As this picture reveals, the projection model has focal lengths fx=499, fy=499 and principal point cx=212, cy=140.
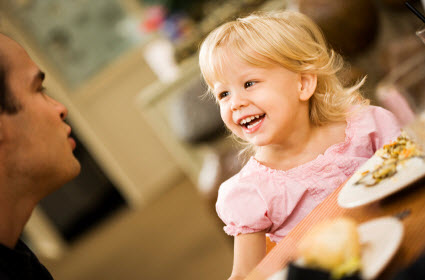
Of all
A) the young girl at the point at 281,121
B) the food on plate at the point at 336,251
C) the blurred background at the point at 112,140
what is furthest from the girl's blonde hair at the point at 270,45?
the blurred background at the point at 112,140

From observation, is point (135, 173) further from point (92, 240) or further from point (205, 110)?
point (205, 110)

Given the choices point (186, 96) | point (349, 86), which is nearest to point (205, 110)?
point (186, 96)

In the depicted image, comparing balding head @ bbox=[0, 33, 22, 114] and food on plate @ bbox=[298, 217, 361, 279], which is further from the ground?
balding head @ bbox=[0, 33, 22, 114]

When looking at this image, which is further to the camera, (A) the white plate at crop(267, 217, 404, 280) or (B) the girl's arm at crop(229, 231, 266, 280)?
(B) the girl's arm at crop(229, 231, 266, 280)

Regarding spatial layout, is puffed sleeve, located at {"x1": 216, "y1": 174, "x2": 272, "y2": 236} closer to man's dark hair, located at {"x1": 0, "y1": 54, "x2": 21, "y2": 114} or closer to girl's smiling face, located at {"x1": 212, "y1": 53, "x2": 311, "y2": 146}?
girl's smiling face, located at {"x1": 212, "y1": 53, "x2": 311, "y2": 146}

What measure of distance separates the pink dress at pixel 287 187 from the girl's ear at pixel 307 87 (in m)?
0.08

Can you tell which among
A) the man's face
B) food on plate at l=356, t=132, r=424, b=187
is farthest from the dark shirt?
food on plate at l=356, t=132, r=424, b=187

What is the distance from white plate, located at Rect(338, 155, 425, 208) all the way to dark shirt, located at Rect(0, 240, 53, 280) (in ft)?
1.19

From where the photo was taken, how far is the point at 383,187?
0.55 metres

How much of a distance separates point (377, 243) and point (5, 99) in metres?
0.40

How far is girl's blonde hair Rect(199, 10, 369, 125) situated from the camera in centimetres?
60

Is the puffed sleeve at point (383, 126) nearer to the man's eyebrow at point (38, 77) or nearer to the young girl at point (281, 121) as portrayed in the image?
the young girl at point (281, 121)

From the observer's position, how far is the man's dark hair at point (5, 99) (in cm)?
53

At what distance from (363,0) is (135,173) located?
93.3 inches
